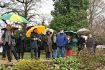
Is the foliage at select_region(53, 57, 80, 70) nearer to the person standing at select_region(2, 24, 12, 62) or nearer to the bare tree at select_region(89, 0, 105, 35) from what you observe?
the person standing at select_region(2, 24, 12, 62)

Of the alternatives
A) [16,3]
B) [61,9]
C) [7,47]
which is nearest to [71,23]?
[61,9]

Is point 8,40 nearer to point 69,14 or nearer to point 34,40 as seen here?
point 34,40

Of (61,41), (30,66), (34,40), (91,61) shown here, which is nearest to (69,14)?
(61,41)

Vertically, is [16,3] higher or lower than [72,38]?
higher

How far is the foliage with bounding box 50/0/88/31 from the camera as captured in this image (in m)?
41.0

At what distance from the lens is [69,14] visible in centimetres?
→ 4184

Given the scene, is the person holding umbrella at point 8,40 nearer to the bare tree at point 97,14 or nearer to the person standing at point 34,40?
the person standing at point 34,40

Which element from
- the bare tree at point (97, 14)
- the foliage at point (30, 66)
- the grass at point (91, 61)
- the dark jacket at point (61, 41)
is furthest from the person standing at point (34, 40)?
the bare tree at point (97, 14)

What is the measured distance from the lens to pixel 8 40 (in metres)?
18.2

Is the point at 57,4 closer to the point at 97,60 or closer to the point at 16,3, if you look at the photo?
the point at 16,3

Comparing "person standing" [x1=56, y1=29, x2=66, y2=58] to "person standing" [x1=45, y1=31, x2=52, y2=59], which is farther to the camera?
"person standing" [x1=45, y1=31, x2=52, y2=59]

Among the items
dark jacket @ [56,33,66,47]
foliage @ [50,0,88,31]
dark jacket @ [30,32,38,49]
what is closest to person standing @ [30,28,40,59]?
dark jacket @ [30,32,38,49]

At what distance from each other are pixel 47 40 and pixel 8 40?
422 centimetres

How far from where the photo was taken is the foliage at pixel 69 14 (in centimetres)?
4097
